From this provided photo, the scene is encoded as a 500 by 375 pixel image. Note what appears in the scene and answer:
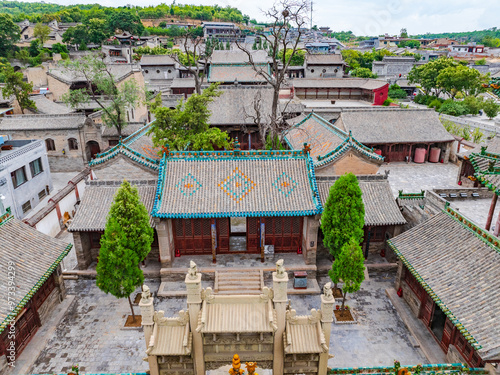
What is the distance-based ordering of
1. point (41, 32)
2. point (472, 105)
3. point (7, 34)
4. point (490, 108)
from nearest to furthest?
point (490, 108)
point (472, 105)
point (7, 34)
point (41, 32)

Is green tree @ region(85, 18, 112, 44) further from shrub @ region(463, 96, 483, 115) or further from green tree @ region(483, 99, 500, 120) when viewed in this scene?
green tree @ region(483, 99, 500, 120)

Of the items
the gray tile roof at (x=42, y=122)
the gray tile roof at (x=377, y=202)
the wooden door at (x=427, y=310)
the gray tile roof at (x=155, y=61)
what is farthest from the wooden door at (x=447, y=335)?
the gray tile roof at (x=155, y=61)

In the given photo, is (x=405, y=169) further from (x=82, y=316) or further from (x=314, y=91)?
(x=82, y=316)

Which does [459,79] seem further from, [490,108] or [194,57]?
[194,57]

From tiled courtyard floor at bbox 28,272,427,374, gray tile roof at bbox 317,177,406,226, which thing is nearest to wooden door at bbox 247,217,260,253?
tiled courtyard floor at bbox 28,272,427,374

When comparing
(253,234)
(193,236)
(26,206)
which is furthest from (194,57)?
(253,234)

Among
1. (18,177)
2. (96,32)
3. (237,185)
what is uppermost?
(96,32)

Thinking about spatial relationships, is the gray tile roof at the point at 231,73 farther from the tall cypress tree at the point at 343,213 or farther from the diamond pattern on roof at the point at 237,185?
the tall cypress tree at the point at 343,213
